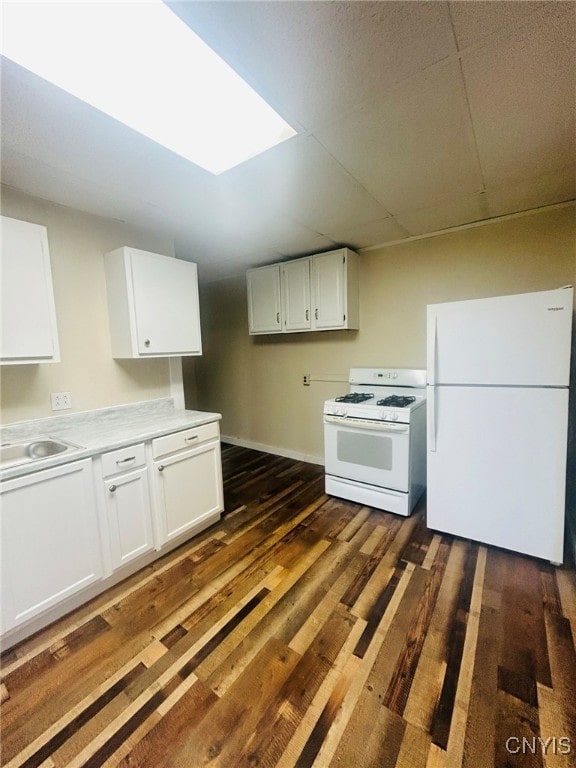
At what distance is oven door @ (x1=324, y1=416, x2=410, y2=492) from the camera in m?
2.48

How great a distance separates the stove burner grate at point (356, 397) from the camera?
2925mm

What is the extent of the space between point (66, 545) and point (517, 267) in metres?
3.52

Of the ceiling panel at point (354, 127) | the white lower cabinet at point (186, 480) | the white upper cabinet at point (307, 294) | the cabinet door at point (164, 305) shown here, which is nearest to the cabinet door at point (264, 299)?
the white upper cabinet at point (307, 294)

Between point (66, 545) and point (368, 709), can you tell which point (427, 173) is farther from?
point (66, 545)

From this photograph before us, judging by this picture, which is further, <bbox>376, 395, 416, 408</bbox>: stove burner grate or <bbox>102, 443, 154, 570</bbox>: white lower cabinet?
<bbox>376, 395, 416, 408</bbox>: stove burner grate

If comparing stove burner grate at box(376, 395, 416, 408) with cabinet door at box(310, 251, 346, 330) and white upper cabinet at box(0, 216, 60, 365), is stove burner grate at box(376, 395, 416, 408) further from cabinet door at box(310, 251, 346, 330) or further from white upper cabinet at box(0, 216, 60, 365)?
white upper cabinet at box(0, 216, 60, 365)

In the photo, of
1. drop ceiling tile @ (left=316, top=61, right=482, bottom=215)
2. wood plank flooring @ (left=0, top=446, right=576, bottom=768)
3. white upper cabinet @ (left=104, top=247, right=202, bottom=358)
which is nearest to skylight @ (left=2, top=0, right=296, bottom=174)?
drop ceiling tile @ (left=316, top=61, right=482, bottom=215)

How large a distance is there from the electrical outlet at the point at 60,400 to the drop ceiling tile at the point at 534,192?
3.06m

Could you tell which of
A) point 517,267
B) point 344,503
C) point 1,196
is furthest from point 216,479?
point 517,267

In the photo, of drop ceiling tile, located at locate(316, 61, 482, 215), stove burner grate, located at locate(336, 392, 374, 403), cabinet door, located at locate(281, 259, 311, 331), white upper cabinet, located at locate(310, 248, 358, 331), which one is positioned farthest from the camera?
cabinet door, located at locate(281, 259, 311, 331)

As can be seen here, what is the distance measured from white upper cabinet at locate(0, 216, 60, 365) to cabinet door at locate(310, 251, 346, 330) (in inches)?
86.0

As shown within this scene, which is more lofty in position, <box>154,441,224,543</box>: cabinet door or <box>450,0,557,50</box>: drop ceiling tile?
<box>450,0,557,50</box>: drop ceiling tile

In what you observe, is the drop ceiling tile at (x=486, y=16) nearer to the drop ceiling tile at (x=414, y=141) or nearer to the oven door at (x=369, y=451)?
the drop ceiling tile at (x=414, y=141)

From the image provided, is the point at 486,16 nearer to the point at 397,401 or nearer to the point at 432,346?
the point at 432,346
